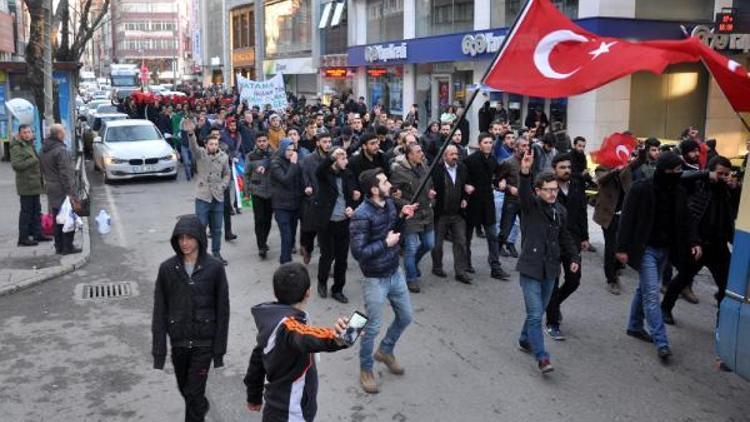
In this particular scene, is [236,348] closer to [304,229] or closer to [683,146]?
[304,229]

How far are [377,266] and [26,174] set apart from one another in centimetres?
706

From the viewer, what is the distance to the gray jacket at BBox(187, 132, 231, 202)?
10477 millimetres

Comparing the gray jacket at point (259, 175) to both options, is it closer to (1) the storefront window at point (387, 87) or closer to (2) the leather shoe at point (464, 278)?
(2) the leather shoe at point (464, 278)

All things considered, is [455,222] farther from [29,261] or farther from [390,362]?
[29,261]

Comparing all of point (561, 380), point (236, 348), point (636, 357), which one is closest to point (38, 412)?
point (236, 348)

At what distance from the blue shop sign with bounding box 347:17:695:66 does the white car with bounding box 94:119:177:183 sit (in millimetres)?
8672

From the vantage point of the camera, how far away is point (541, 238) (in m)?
6.53

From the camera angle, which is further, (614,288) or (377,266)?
(614,288)

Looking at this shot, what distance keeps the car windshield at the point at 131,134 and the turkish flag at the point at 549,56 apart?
1562 cm

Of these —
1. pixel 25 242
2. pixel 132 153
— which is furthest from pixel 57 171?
pixel 132 153

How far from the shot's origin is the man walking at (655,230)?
684cm

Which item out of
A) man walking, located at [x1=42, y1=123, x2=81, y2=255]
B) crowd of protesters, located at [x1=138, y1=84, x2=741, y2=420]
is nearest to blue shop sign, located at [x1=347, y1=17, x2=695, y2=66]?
crowd of protesters, located at [x1=138, y1=84, x2=741, y2=420]

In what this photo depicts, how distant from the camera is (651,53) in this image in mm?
5719

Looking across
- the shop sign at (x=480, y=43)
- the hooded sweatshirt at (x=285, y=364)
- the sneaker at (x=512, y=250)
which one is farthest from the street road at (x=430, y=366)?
the shop sign at (x=480, y=43)
